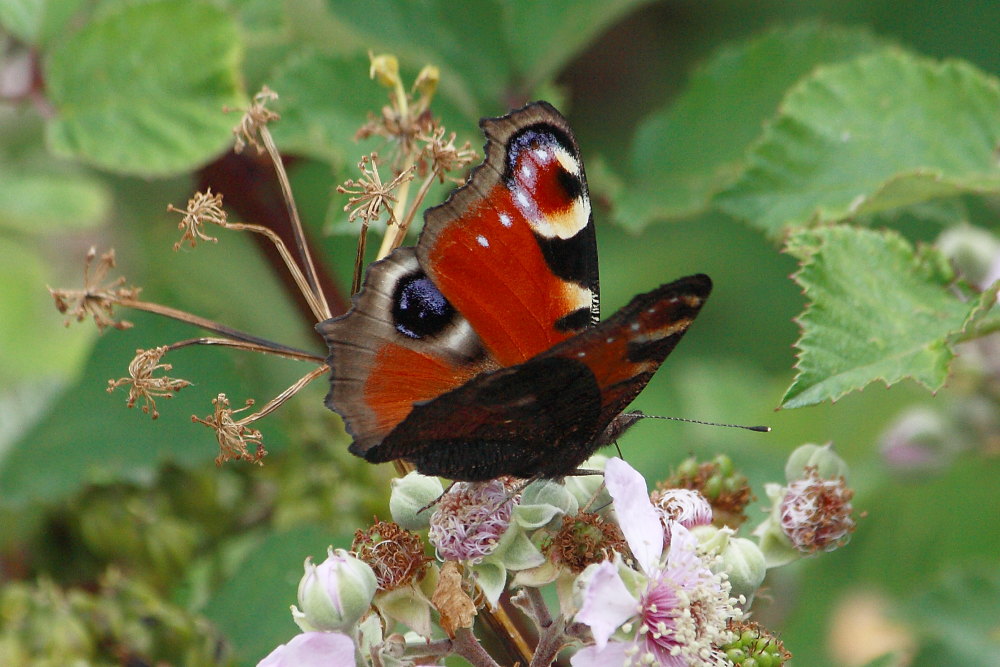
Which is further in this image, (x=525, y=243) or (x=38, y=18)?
(x=38, y=18)

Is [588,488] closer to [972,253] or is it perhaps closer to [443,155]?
[443,155]

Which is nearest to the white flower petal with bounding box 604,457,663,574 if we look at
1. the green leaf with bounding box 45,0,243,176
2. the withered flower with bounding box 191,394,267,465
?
the withered flower with bounding box 191,394,267,465

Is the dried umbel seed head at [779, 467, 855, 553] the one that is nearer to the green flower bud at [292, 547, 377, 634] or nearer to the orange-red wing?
the orange-red wing

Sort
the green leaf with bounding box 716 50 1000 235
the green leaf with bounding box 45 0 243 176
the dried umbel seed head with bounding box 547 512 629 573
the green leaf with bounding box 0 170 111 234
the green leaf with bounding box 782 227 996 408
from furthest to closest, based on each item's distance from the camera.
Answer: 1. the green leaf with bounding box 0 170 111 234
2. the green leaf with bounding box 45 0 243 176
3. the green leaf with bounding box 716 50 1000 235
4. the green leaf with bounding box 782 227 996 408
5. the dried umbel seed head with bounding box 547 512 629 573

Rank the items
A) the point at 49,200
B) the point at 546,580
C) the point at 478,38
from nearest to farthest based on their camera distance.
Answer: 1. the point at 546,580
2. the point at 478,38
3. the point at 49,200

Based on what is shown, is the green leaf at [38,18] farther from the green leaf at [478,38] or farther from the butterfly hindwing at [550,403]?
the butterfly hindwing at [550,403]

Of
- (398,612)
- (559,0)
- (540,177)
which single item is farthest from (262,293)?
(398,612)

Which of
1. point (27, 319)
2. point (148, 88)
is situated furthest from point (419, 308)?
point (27, 319)

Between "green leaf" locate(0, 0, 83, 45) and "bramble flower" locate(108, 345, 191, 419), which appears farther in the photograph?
"green leaf" locate(0, 0, 83, 45)
